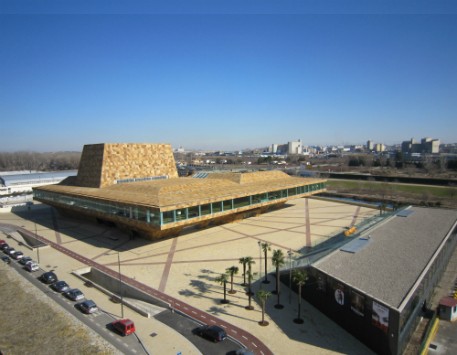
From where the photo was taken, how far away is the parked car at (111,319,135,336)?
2231cm

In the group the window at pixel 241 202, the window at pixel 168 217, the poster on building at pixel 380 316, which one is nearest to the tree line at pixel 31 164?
the window at pixel 241 202

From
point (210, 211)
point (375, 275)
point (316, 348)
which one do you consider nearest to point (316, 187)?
point (210, 211)

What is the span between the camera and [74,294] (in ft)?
93.1

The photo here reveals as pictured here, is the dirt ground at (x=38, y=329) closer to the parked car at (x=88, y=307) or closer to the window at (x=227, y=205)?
the parked car at (x=88, y=307)

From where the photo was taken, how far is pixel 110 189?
49.7 m

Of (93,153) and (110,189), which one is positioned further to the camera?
(93,153)

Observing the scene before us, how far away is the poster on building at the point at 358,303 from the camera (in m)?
21.1

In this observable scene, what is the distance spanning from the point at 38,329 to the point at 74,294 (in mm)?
4426

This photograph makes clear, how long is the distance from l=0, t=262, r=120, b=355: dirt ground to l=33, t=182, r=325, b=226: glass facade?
1336 cm

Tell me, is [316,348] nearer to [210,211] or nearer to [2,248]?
[210,211]

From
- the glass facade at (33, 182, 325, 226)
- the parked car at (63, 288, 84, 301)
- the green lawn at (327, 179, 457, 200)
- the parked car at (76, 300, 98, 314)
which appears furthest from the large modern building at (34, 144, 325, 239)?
the green lawn at (327, 179, 457, 200)

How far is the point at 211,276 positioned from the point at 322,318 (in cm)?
1164

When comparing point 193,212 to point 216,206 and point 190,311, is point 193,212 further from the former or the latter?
point 190,311

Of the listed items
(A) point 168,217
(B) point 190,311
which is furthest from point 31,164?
(B) point 190,311
